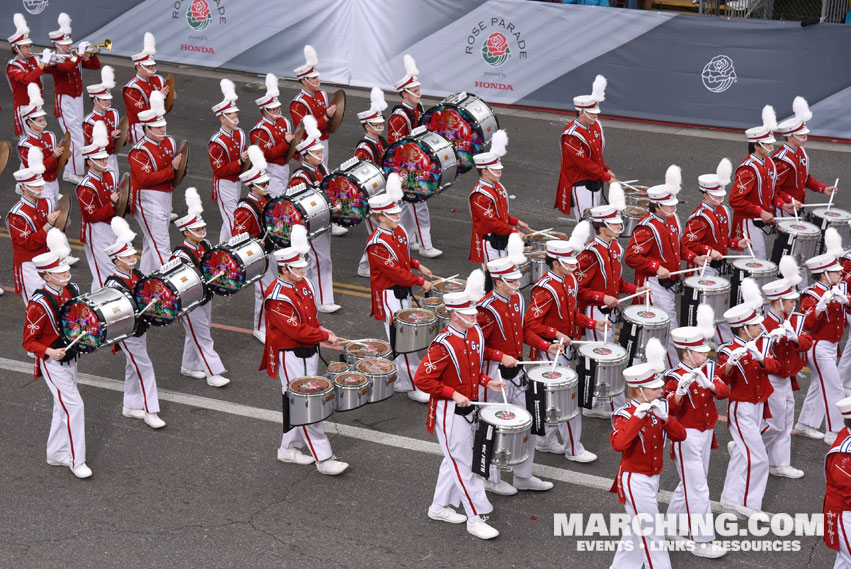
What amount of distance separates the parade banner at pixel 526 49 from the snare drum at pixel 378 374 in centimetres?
1054

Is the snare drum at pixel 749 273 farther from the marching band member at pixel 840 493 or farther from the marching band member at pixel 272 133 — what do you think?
the marching band member at pixel 272 133

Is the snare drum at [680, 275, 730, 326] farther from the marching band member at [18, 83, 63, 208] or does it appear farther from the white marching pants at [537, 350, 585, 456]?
the marching band member at [18, 83, 63, 208]

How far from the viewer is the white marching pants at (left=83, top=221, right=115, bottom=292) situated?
42.8 ft

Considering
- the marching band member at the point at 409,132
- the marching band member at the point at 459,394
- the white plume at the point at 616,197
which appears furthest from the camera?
the marching band member at the point at 409,132

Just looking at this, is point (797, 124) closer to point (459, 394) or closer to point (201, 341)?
point (459, 394)

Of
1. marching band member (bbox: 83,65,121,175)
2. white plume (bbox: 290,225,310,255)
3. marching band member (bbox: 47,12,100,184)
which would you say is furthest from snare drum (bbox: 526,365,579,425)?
marching band member (bbox: 47,12,100,184)

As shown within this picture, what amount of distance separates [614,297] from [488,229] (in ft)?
7.41

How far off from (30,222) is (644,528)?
7.18 meters

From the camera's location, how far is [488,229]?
42.2 feet

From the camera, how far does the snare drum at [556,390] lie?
30.5 feet

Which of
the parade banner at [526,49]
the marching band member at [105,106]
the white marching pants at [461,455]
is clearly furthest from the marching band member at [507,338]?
the parade banner at [526,49]

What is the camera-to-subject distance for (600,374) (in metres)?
9.76

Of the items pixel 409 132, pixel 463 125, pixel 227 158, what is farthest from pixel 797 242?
pixel 227 158

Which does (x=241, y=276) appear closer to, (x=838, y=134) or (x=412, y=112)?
(x=412, y=112)
